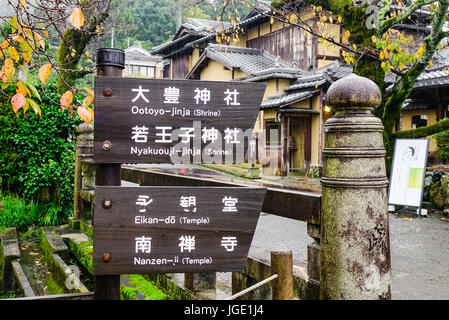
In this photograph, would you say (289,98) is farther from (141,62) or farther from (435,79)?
(141,62)

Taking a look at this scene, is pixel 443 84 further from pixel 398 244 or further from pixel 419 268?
pixel 419 268

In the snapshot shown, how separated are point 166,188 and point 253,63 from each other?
1781cm

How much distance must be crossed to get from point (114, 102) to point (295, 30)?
17.6 metres

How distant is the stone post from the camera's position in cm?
212

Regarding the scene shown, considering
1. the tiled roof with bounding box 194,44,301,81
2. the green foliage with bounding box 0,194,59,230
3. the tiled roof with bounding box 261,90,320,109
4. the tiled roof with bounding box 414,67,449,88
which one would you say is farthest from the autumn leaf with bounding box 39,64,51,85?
the tiled roof with bounding box 194,44,301,81

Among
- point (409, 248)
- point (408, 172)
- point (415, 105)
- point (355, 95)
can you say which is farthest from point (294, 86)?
point (355, 95)

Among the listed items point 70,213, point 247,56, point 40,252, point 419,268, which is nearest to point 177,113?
point 419,268

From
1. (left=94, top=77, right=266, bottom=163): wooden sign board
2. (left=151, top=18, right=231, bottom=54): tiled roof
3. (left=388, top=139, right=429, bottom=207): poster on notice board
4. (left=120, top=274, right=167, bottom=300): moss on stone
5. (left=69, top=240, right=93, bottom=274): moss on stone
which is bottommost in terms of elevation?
(left=69, top=240, right=93, bottom=274): moss on stone

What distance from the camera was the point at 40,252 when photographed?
618cm

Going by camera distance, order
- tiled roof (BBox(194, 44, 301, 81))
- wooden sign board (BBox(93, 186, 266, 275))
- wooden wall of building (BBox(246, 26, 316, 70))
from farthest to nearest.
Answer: wooden wall of building (BBox(246, 26, 316, 70)), tiled roof (BBox(194, 44, 301, 81)), wooden sign board (BBox(93, 186, 266, 275))

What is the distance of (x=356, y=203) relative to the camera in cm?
212

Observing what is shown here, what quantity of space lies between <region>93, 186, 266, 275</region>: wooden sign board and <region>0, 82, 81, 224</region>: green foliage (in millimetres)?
5917

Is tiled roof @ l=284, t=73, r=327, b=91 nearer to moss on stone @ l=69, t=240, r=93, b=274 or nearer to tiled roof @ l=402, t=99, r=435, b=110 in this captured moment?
tiled roof @ l=402, t=99, r=435, b=110

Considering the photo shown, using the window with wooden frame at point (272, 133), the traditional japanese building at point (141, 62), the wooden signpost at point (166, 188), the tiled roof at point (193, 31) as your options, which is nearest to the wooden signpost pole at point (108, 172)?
the wooden signpost at point (166, 188)
